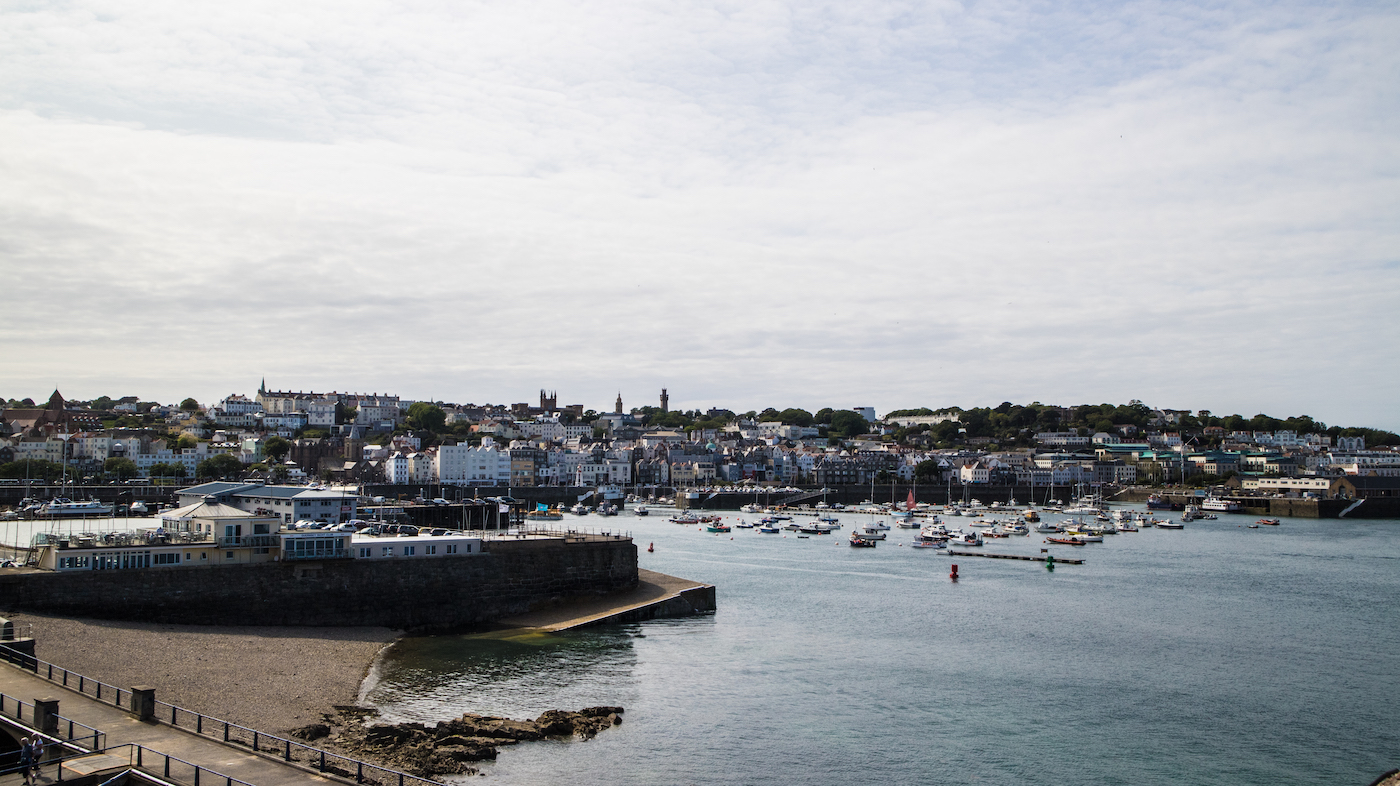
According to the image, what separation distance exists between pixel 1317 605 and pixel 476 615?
39689 mm

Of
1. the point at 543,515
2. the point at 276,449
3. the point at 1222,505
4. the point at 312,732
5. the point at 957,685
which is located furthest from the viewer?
the point at 276,449

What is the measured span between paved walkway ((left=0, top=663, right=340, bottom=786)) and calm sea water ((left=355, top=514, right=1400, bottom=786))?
5909mm

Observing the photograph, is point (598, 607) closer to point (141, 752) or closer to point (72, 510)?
point (141, 752)

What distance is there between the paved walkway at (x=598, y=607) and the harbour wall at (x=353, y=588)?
0.52 metres

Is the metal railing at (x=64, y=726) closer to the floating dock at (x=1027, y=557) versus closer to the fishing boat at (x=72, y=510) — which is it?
the floating dock at (x=1027, y=557)

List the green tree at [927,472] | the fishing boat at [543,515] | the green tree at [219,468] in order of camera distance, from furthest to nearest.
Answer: the green tree at [927,472]
the green tree at [219,468]
the fishing boat at [543,515]

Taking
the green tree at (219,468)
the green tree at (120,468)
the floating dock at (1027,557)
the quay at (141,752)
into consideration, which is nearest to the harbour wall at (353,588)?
the quay at (141,752)

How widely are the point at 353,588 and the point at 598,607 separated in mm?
10161

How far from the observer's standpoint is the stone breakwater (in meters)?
22.3

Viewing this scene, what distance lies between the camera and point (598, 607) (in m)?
42.9

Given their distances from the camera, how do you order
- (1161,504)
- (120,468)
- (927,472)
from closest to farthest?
(120,468) < (1161,504) < (927,472)

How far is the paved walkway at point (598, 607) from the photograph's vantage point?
40219 millimetres

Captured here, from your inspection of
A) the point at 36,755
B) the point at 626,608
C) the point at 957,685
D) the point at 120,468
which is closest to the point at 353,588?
the point at 626,608

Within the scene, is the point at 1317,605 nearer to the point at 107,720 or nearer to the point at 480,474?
the point at 107,720
